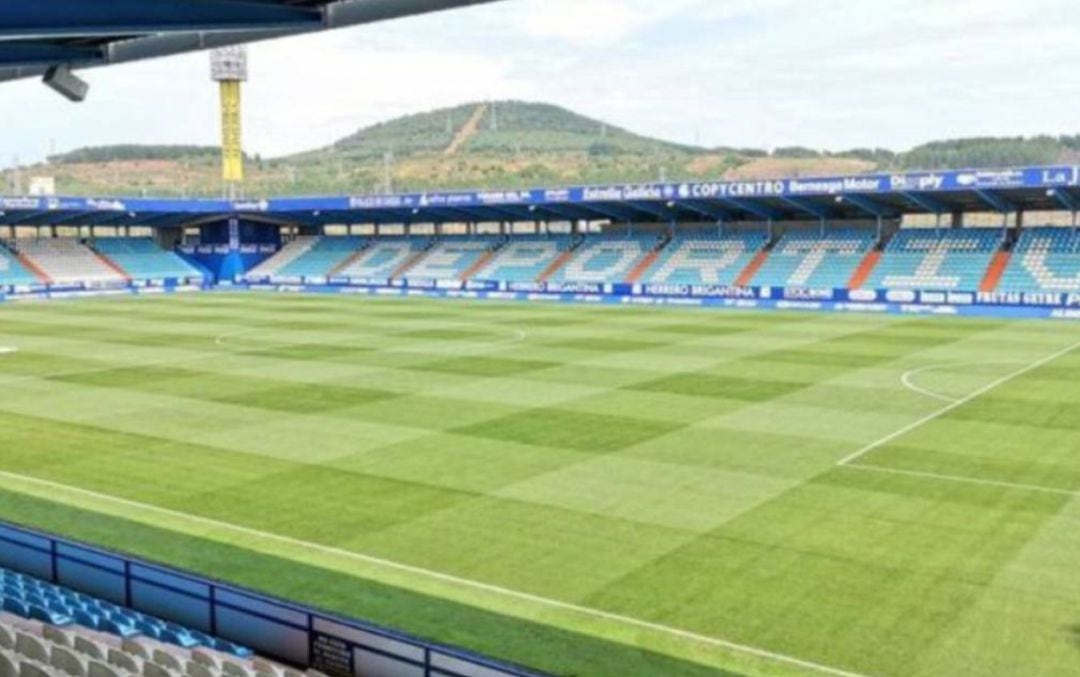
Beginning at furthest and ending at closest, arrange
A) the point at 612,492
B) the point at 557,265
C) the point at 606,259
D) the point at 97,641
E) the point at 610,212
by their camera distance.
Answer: the point at 557,265 → the point at 610,212 → the point at 606,259 → the point at 612,492 → the point at 97,641

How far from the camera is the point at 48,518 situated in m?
17.7

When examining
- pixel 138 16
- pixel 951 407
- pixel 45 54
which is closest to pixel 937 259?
pixel 951 407

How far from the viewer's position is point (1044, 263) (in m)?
53.9

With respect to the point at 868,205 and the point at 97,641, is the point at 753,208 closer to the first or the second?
the point at 868,205

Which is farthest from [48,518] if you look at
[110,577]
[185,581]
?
[185,581]

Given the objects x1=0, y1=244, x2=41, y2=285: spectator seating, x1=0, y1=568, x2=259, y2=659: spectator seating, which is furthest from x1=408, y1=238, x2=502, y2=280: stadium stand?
x1=0, y1=568, x2=259, y2=659: spectator seating

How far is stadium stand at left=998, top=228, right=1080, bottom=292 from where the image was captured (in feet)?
171

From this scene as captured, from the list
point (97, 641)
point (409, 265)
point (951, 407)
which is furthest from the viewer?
point (409, 265)

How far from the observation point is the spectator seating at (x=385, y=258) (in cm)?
7594

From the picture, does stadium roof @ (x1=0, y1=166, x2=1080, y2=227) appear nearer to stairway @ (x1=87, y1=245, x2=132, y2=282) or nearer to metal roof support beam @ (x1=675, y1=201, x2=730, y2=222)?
metal roof support beam @ (x1=675, y1=201, x2=730, y2=222)

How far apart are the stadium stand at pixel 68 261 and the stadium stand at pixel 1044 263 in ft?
187

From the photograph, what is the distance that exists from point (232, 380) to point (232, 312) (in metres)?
25.8

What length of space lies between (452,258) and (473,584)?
202 ft

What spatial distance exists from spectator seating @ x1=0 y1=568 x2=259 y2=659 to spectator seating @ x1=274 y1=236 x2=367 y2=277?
66.5m
